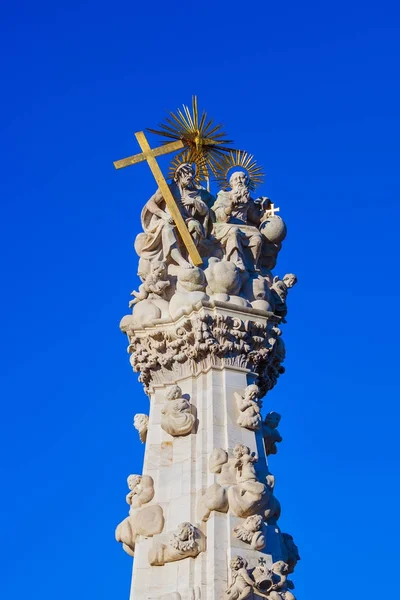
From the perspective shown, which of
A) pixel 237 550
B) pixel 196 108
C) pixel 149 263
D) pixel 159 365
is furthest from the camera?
pixel 196 108

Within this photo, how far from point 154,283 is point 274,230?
8.90 feet

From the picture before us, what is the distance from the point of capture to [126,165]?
16.8 m

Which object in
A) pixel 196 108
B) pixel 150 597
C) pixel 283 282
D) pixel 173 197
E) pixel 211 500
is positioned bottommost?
pixel 150 597

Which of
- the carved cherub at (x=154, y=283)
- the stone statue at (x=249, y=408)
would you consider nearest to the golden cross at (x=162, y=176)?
the carved cherub at (x=154, y=283)

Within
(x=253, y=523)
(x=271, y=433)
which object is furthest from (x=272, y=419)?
(x=253, y=523)

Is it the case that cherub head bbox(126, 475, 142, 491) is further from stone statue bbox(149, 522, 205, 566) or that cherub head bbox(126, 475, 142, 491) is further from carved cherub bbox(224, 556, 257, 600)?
carved cherub bbox(224, 556, 257, 600)

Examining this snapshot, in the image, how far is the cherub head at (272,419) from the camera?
15.3m

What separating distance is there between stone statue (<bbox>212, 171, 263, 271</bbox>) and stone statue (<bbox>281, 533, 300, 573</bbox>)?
4.59 metres

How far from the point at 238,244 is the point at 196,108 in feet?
11.5

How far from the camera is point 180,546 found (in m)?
12.5

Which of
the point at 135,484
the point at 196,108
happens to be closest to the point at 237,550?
the point at 135,484

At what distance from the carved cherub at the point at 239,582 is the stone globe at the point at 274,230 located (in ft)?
21.6

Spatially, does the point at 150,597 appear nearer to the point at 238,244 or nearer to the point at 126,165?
the point at 238,244

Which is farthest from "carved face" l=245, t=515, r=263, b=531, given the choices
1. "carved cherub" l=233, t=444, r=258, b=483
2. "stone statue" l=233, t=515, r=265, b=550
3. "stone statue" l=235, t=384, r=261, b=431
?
"stone statue" l=235, t=384, r=261, b=431
